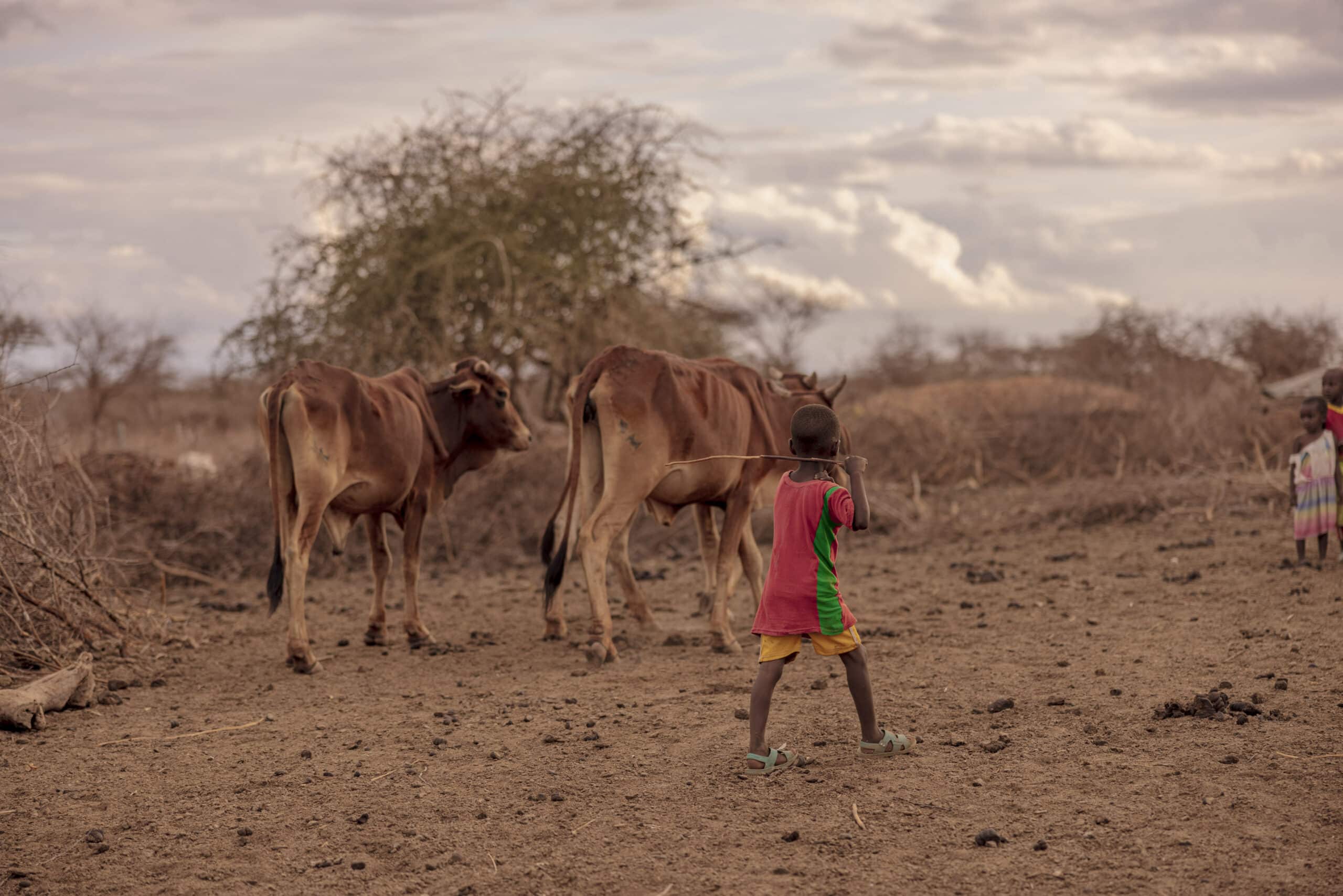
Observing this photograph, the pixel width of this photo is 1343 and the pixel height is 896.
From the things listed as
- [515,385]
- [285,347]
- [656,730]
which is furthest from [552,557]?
[285,347]

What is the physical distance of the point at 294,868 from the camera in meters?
4.04

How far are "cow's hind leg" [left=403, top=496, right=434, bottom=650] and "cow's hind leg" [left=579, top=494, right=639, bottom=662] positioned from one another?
4.52ft

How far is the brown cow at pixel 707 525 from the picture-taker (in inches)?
297

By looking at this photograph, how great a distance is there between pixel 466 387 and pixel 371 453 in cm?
116

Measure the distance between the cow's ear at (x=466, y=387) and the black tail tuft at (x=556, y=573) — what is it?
1.52 m

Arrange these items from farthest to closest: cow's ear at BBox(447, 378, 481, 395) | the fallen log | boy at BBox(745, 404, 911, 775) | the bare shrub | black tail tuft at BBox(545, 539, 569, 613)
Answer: cow's ear at BBox(447, 378, 481, 395) < black tail tuft at BBox(545, 539, 569, 613) < the bare shrub < the fallen log < boy at BBox(745, 404, 911, 775)

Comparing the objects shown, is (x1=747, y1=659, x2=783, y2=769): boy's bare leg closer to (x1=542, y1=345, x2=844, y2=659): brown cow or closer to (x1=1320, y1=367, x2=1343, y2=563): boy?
(x1=542, y1=345, x2=844, y2=659): brown cow

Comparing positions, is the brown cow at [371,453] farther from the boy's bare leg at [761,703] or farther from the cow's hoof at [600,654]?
the boy's bare leg at [761,703]

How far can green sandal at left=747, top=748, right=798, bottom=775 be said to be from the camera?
4750 millimetres

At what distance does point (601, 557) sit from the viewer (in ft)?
23.4

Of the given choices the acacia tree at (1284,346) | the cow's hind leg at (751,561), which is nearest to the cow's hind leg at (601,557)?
the cow's hind leg at (751,561)

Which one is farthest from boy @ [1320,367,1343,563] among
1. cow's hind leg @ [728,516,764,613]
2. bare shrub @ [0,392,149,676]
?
bare shrub @ [0,392,149,676]

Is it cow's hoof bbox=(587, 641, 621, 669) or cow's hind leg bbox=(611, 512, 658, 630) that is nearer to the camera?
cow's hoof bbox=(587, 641, 621, 669)

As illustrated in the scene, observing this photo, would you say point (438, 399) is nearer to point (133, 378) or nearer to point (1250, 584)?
point (1250, 584)
